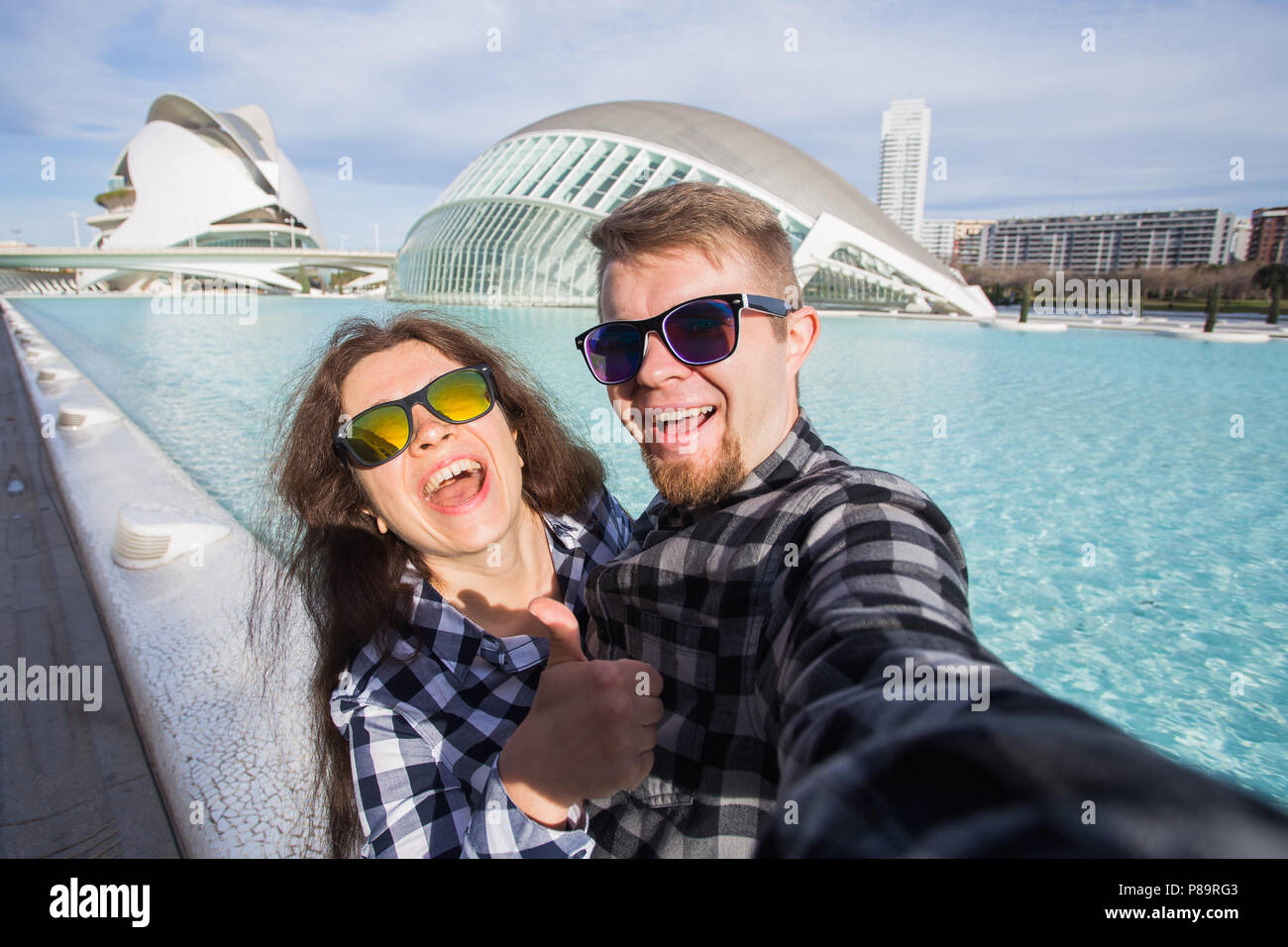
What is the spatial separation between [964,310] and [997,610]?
24.9 metres

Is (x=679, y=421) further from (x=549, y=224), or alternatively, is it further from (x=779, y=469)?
(x=549, y=224)

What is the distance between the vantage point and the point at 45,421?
617cm

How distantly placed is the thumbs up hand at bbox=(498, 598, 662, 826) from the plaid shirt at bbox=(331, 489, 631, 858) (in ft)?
0.17

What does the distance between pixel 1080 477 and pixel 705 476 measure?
677cm

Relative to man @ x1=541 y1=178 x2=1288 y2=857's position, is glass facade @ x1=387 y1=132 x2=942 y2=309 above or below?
above

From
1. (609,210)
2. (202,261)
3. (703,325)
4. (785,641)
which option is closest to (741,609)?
(785,641)

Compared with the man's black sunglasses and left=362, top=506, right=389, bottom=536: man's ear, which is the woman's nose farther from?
the man's black sunglasses

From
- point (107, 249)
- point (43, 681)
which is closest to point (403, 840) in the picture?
point (43, 681)

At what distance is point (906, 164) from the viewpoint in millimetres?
139500

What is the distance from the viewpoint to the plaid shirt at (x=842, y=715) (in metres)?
0.38

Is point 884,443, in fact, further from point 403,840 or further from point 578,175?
point 578,175

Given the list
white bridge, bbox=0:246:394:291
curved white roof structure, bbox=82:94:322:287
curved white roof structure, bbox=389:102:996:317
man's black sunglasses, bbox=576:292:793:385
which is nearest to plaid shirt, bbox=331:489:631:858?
man's black sunglasses, bbox=576:292:793:385

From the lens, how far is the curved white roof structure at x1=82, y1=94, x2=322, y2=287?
49531 mm
